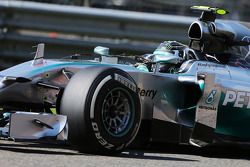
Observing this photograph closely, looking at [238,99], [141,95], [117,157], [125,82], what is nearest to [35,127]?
[117,157]

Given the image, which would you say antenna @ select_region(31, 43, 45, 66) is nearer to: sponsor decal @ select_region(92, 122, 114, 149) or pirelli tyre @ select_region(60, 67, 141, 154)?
pirelli tyre @ select_region(60, 67, 141, 154)

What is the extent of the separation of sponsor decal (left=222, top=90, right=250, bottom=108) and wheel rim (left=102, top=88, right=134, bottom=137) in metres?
1.10

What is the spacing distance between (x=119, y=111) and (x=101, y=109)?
256 mm

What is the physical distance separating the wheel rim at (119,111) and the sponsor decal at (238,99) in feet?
3.60

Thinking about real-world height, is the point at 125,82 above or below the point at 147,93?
above

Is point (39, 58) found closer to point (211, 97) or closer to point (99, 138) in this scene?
point (99, 138)

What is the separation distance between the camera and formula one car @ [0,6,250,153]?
18.5ft

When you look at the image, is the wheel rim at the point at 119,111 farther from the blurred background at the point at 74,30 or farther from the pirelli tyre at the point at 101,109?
the blurred background at the point at 74,30

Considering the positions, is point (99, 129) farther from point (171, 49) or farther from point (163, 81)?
point (171, 49)

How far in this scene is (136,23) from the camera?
33.7 ft

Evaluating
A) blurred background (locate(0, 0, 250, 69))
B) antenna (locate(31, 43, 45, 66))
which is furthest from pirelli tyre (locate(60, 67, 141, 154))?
blurred background (locate(0, 0, 250, 69))

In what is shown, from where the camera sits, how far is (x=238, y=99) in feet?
21.7

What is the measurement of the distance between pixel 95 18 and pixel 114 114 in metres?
4.46

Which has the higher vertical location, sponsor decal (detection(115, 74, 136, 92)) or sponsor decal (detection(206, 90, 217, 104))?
sponsor decal (detection(115, 74, 136, 92))
